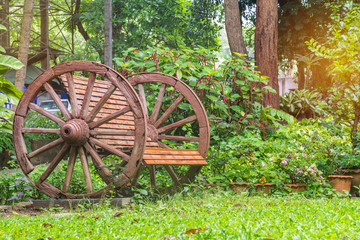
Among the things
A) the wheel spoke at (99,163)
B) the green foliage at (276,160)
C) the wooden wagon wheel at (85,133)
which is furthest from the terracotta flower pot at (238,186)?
the wheel spoke at (99,163)

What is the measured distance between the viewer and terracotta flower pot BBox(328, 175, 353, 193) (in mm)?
6863

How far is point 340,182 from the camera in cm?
689

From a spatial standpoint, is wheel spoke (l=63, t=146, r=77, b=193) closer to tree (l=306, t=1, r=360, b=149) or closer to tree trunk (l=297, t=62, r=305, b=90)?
tree (l=306, t=1, r=360, b=149)

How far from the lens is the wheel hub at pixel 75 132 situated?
17.8 feet

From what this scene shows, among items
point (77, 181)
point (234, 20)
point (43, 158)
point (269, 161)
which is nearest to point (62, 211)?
point (77, 181)

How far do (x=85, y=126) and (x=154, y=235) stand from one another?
2.64 m

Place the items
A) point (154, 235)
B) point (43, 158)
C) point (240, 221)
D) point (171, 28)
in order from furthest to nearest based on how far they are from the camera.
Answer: point (171, 28), point (43, 158), point (240, 221), point (154, 235)

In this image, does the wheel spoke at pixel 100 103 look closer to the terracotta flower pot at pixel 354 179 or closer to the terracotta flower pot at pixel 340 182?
the terracotta flower pot at pixel 340 182

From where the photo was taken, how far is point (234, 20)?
1220 cm

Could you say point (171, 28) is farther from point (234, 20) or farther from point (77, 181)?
point (77, 181)

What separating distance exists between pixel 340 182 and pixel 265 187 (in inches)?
47.2

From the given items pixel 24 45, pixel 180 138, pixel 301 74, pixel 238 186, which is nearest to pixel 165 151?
pixel 180 138

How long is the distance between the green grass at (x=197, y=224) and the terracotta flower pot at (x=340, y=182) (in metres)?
1.90

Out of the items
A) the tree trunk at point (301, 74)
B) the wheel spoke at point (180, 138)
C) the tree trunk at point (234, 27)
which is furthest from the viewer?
the tree trunk at point (301, 74)
